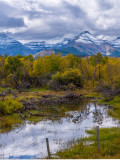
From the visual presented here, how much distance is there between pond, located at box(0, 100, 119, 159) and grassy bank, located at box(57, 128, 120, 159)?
1167 mm

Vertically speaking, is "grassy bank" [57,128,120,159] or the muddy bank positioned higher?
the muddy bank

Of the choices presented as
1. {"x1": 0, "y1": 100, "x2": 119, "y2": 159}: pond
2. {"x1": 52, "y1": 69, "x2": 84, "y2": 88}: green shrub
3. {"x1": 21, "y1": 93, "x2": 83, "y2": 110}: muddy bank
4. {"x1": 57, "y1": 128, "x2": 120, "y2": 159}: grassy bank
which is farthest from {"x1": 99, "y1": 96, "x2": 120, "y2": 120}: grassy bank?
{"x1": 52, "y1": 69, "x2": 84, "y2": 88}: green shrub

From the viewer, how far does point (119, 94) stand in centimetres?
3697

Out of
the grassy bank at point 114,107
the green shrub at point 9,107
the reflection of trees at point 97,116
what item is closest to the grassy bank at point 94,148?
the reflection of trees at point 97,116

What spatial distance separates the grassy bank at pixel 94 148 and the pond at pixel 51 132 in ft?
3.83

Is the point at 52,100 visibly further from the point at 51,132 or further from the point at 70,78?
the point at 51,132

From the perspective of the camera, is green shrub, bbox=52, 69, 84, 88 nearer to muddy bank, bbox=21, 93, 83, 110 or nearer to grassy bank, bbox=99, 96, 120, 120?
muddy bank, bbox=21, 93, 83, 110

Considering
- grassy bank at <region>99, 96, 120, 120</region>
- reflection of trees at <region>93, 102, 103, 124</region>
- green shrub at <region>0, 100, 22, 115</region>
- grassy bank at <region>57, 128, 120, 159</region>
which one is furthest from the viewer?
grassy bank at <region>99, 96, 120, 120</region>

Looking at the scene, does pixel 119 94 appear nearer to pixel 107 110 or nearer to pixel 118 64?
pixel 107 110

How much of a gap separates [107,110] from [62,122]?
974cm

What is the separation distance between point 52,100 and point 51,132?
18.6m

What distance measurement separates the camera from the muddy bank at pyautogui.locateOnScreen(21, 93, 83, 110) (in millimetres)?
37200

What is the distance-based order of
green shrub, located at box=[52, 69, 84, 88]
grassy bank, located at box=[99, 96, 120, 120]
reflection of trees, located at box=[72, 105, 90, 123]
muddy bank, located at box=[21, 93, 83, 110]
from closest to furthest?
reflection of trees, located at box=[72, 105, 90, 123]
grassy bank, located at box=[99, 96, 120, 120]
muddy bank, located at box=[21, 93, 83, 110]
green shrub, located at box=[52, 69, 84, 88]

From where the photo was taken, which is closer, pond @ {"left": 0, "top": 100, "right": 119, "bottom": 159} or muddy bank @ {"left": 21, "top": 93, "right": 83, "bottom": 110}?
pond @ {"left": 0, "top": 100, "right": 119, "bottom": 159}
